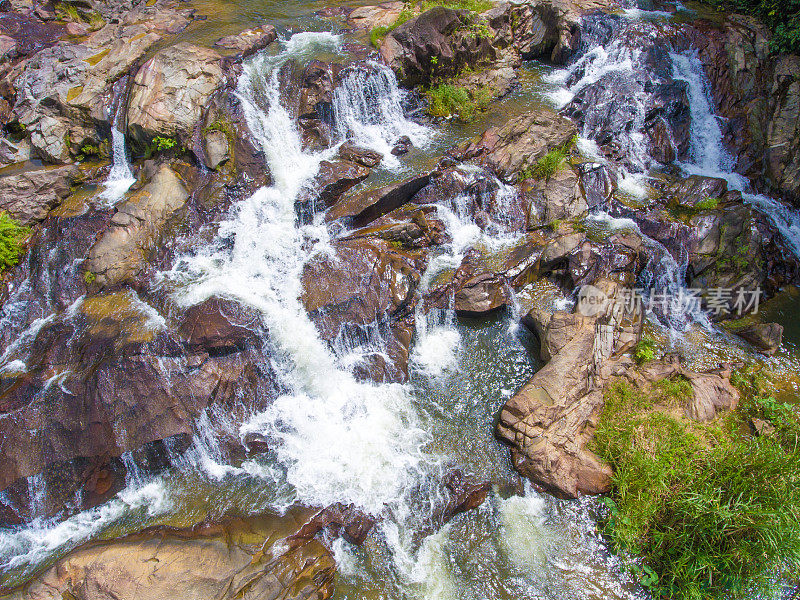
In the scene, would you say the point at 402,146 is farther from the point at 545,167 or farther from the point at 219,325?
the point at 219,325

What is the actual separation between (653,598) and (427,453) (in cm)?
364

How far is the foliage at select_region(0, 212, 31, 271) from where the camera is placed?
9.15 m

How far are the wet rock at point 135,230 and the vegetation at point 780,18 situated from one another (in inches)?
656

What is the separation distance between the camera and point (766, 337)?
28.3 feet

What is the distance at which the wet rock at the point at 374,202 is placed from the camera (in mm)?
10078

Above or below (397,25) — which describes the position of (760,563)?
below

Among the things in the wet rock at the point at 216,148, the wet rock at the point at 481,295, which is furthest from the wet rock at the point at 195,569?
the wet rock at the point at 216,148

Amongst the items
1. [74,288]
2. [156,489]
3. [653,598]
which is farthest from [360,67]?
[653,598]

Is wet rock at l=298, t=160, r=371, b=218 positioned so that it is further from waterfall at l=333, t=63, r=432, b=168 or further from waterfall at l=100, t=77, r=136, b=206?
waterfall at l=100, t=77, r=136, b=206

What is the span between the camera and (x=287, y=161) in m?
11.2

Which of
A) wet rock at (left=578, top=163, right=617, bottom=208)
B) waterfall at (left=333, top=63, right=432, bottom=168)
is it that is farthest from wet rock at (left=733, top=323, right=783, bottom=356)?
waterfall at (left=333, top=63, right=432, bottom=168)

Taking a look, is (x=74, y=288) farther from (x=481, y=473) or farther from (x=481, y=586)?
(x=481, y=586)

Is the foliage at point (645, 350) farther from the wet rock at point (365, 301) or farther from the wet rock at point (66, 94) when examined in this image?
the wet rock at point (66, 94)

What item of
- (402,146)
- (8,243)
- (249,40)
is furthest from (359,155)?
(8,243)
